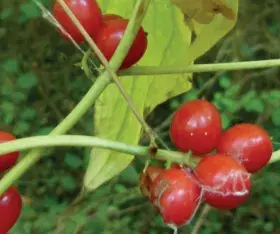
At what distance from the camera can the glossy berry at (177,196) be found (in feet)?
1.32

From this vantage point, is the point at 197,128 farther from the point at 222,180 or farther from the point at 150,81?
the point at 150,81

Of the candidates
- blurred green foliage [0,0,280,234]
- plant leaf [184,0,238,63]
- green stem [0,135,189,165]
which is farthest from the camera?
blurred green foliage [0,0,280,234]

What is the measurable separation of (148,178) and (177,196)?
0.03 m

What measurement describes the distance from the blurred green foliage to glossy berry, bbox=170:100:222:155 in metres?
0.89

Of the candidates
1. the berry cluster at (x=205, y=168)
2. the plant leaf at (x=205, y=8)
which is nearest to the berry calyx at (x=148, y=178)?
the berry cluster at (x=205, y=168)

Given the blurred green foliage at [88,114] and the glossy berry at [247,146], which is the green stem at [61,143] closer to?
the glossy berry at [247,146]

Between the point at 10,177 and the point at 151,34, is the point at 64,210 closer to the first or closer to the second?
the point at 151,34

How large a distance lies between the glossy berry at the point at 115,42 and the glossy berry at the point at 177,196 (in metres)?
0.08

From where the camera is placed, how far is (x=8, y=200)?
0.41 m

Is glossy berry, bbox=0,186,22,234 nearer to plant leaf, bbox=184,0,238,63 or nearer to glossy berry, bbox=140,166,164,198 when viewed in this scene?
Result: glossy berry, bbox=140,166,164,198

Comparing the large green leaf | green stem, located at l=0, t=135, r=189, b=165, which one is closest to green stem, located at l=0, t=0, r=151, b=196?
green stem, located at l=0, t=135, r=189, b=165

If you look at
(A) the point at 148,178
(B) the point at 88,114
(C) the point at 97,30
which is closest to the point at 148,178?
(A) the point at 148,178

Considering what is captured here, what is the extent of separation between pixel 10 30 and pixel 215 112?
1.38 meters

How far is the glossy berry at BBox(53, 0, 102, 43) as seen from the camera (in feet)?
1.42
